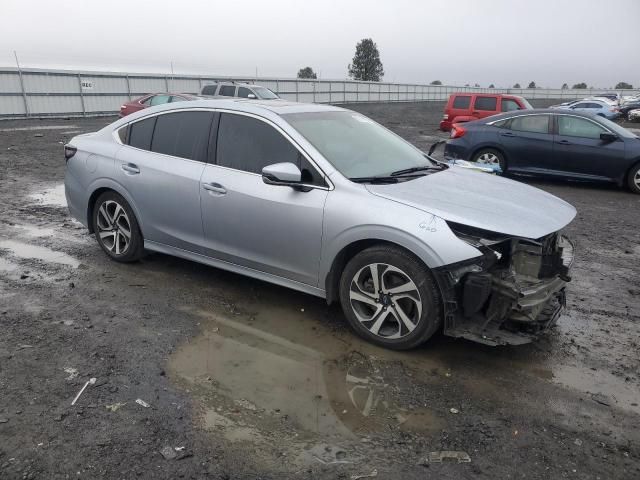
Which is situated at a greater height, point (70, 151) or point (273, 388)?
point (70, 151)

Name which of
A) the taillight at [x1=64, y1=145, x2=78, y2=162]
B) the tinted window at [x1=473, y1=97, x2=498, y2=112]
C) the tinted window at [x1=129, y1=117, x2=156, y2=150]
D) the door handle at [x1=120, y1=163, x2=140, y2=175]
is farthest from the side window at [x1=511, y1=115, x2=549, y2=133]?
the taillight at [x1=64, y1=145, x2=78, y2=162]

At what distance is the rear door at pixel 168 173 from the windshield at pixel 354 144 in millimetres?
974

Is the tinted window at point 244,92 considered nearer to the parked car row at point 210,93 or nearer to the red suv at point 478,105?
the parked car row at point 210,93

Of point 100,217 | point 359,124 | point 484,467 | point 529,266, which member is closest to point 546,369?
point 529,266

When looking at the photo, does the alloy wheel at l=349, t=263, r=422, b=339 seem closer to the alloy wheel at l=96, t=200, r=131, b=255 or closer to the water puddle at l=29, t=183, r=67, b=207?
the alloy wheel at l=96, t=200, r=131, b=255

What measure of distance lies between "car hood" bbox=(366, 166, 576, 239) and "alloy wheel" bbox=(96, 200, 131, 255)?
2.72 metres

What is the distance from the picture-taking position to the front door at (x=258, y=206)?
157 inches

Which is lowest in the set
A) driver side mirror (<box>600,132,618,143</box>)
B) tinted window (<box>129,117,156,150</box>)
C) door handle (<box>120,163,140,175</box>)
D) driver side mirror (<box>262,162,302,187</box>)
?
driver side mirror (<box>600,132,618,143</box>)

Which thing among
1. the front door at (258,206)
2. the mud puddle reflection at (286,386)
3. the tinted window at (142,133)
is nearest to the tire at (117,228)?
the tinted window at (142,133)

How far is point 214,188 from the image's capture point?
14.5 feet

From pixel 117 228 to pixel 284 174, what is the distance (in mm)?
2382

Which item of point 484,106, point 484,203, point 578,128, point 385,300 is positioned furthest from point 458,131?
point 385,300

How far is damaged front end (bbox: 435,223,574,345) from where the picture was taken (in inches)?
135

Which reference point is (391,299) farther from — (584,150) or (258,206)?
(584,150)
